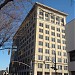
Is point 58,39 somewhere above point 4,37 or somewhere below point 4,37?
above

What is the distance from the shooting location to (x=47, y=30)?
326 ft

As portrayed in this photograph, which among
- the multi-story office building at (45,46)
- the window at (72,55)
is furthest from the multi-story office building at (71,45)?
the multi-story office building at (45,46)

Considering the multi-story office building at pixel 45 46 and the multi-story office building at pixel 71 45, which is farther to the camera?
the multi-story office building at pixel 45 46

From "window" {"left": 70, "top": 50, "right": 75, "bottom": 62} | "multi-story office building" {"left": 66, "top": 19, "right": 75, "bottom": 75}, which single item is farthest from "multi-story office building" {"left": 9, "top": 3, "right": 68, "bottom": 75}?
"window" {"left": 70, "top": 50, "right": 75, "bottom": 62}

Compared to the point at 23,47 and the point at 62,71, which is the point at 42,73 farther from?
the point at 23,47

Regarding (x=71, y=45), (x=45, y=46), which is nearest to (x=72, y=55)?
(x=71, y=45)

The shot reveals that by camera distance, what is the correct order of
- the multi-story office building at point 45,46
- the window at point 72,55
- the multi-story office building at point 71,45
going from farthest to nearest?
Answer: the multi-story office building at point 45,46 → the window at point 72,55 → the multi-story office building at point 71,45

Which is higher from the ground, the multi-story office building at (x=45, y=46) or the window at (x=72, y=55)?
the multi-story office building at (x=45, y=46)

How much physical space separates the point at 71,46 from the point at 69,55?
165 centimetres

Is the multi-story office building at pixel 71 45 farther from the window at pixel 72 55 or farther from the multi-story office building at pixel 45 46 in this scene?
the multi-story office building at pixel 45 46

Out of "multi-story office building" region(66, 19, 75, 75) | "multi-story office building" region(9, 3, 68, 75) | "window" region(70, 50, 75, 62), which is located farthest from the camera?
"multi-story office building" region(9, 3, 68, 75)

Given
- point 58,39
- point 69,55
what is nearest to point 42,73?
point 58,39

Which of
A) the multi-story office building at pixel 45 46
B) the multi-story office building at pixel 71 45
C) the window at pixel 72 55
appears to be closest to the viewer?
the multi-story office building at pixel 71 45

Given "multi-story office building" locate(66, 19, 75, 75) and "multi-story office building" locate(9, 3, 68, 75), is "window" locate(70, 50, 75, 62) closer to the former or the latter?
"multi-story office building" locate(66, 19, 75, 75)
